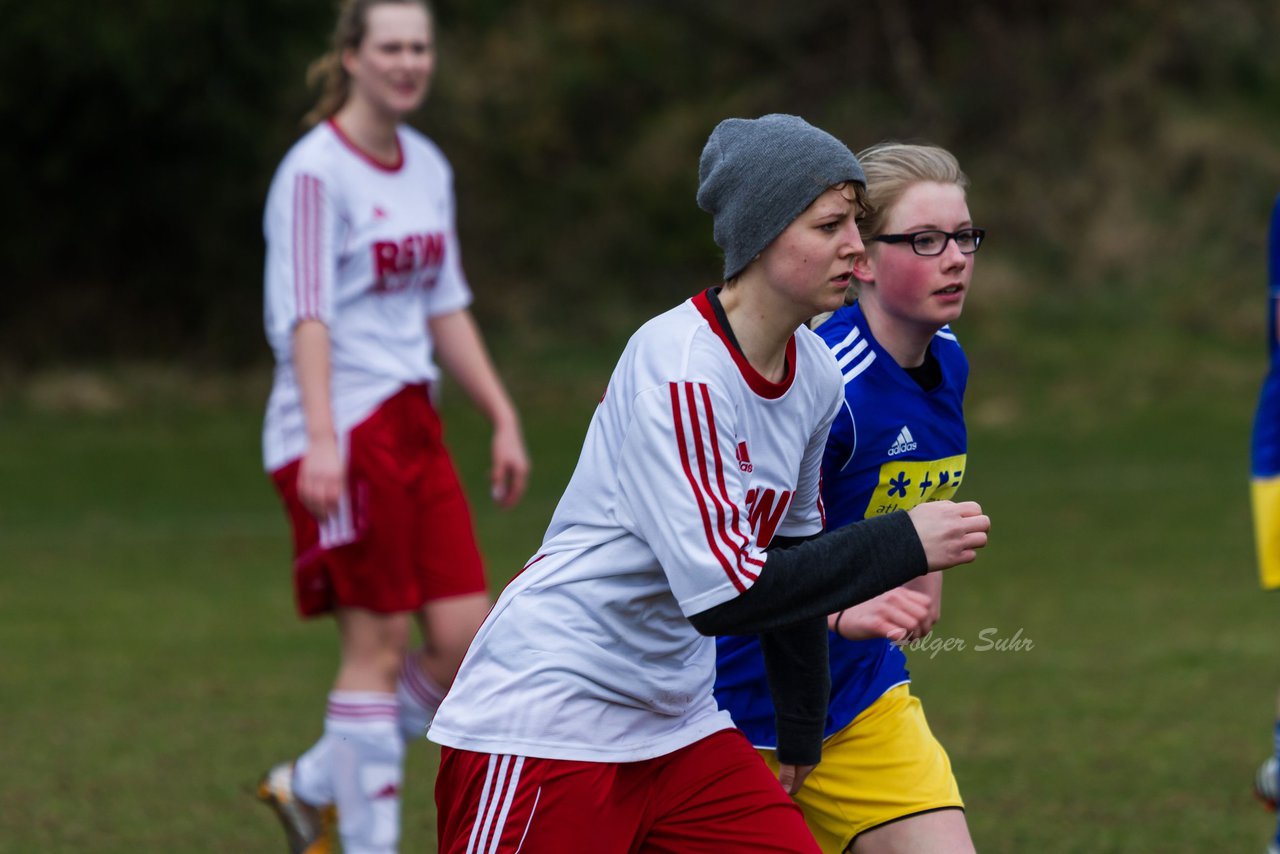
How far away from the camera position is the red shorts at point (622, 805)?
9.32 feet

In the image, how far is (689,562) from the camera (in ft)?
8.67

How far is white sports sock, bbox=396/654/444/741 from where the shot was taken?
480 cm

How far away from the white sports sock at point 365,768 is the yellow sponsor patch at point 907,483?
5.62 feet

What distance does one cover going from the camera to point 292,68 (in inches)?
629

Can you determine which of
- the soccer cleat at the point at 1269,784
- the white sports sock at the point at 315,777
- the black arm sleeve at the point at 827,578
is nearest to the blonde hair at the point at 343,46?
the white sports sock at the point at 315,777

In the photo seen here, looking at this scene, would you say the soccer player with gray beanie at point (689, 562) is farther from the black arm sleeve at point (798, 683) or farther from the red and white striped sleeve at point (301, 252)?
the red and white striped sleeve at point (301, 252)

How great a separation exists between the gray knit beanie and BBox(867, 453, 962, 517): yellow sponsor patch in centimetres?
65

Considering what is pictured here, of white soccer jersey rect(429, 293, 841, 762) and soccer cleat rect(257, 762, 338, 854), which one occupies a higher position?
white soccer jersey rect(429, 293, 841, 762)

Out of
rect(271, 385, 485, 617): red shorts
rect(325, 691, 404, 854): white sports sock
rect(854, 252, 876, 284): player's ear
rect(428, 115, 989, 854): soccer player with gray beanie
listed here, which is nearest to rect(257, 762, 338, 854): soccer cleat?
rect(325, 691, 404, 854): white sports sock

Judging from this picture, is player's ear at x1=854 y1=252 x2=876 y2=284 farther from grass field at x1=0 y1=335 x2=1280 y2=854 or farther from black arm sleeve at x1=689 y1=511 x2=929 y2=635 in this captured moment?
grass field at x1=0 y1=335 x2=1280 y2=854

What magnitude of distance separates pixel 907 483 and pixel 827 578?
724 mm

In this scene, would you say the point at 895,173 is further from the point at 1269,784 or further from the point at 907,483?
the point at 1269,784

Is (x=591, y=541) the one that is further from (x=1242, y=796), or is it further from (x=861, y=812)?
(x=1242, y=796)

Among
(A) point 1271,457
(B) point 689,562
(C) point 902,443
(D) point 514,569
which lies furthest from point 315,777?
(D) point 514,569
